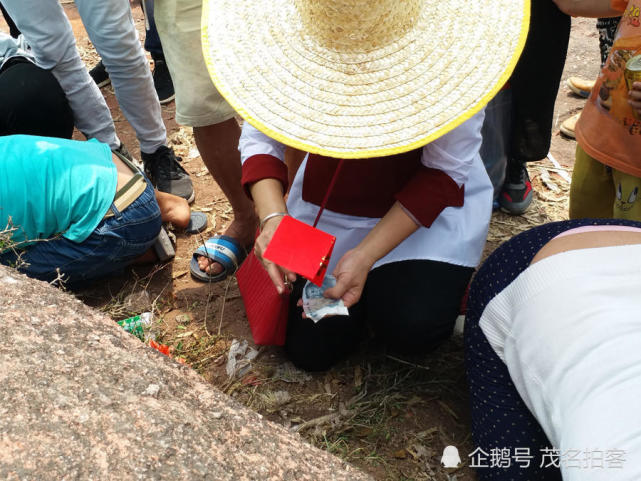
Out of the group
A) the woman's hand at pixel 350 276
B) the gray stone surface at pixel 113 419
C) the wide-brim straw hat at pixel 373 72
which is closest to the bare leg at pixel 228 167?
the woman's hand at pixel 350 276

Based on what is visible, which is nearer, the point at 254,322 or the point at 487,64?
the point at 487,64

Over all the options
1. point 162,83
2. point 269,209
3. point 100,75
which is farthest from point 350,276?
point 100,75

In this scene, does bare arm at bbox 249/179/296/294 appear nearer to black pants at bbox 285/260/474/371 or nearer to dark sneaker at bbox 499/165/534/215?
black pants at bbox 285/260/474/371

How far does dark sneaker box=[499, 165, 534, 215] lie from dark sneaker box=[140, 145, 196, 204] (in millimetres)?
1741

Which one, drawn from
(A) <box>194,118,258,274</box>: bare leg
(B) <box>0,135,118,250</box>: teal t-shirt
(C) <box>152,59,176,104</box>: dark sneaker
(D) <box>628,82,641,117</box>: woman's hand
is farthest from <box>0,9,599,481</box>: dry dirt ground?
(C) <box>152,59,176,104</box>: dark sneaker

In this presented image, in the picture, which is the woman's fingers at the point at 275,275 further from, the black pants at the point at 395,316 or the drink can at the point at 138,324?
the drink can at the point at 138,324

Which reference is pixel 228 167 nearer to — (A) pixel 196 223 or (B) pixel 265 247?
(A) pixel 196 223

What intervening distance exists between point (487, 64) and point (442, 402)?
1259 mm

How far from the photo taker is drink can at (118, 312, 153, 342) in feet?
7.25

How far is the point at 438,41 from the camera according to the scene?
124 cm

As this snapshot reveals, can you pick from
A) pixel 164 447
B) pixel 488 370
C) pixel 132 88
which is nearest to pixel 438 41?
pixel 488 370

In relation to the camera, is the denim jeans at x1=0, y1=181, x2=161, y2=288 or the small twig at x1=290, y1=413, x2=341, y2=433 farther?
the denim jeans at x1=0, y1=181, x2=161, y2=288

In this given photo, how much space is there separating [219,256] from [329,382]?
837mm

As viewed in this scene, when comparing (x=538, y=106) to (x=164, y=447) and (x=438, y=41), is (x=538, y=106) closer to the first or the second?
(x=438, y=41)
